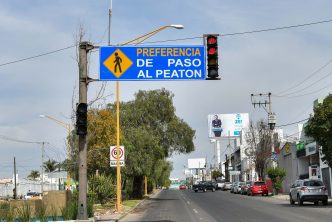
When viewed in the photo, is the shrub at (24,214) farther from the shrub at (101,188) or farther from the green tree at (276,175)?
the green tree at (276,175)

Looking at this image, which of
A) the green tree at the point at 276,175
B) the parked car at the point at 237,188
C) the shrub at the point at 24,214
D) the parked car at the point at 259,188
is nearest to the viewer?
the shrub at the point at 24,214

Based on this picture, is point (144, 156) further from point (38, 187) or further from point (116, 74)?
point (38, 187)

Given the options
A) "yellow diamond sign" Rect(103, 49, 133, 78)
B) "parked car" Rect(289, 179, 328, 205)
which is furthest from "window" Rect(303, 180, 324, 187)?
"yellow diamond sign" Rect(103, 49, 133, 78)

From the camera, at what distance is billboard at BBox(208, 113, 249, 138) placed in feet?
404

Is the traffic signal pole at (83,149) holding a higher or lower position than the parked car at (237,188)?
higher

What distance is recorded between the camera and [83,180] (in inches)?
765

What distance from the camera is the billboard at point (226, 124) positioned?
12306 cm

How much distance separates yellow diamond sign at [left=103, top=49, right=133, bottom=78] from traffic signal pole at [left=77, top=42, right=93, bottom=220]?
33.5 inches

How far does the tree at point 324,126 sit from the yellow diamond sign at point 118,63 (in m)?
15.9

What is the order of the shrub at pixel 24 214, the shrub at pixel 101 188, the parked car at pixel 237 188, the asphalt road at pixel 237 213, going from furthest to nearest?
the parked car at pixel 237 188
the shrub at pixel 101 188
the asphalt road at pixel 237 213
the shrub at pixel 24 214

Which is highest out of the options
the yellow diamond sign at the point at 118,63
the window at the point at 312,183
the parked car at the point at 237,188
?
the yellow diamond sign at the point at 118,63

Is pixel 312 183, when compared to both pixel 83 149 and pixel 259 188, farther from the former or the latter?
pixel 259 188

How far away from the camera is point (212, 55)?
1853 cm

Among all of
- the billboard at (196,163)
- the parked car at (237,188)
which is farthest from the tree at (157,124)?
the billboard at (196,163)
